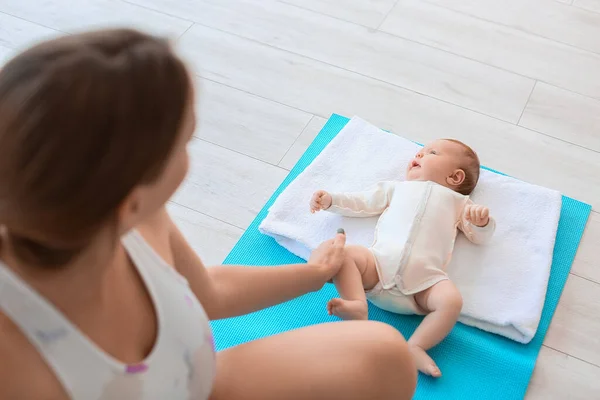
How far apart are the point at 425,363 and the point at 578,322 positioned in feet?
→ 1.15

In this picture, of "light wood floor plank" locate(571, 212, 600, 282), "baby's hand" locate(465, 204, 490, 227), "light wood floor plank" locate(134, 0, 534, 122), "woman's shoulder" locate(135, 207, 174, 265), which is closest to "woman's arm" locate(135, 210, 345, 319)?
"woman's shoulder" locate(135, 207, 174, 265)

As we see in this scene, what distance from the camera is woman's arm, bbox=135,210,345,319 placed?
819 mm

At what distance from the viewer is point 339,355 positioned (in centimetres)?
87

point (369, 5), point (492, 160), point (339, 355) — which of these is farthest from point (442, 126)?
point (339, 355)

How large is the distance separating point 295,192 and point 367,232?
0.19m

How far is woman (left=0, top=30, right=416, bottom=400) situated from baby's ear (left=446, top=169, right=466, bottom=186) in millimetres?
644

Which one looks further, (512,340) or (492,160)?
(492,160)

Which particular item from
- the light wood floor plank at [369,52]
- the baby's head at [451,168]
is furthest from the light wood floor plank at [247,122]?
the baby's head at [451,168]

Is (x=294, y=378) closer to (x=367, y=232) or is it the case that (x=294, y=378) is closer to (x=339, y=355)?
(x=339, y=355)

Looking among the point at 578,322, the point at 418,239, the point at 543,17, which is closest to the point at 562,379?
the point at 578,322

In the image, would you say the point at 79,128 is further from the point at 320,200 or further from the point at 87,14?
the point at 87,14

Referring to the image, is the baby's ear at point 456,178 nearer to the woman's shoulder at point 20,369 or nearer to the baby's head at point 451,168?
the baby's head at point 451,168

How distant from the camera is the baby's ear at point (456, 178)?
137cm

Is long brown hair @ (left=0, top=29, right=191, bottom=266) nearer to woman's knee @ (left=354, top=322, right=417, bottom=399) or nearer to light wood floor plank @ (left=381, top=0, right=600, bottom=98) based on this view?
woman's knee @ (left=354, top=322, right=417, bottom=399)
